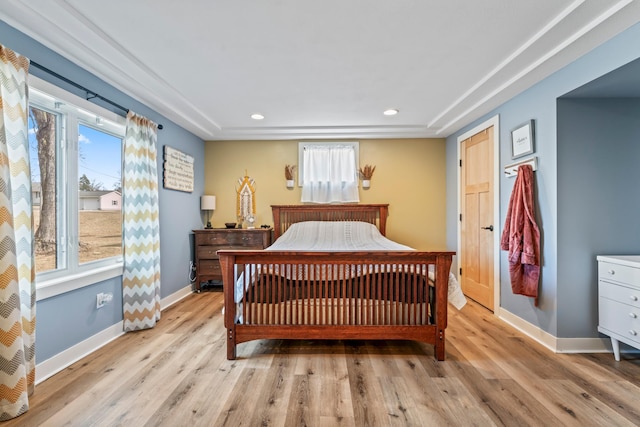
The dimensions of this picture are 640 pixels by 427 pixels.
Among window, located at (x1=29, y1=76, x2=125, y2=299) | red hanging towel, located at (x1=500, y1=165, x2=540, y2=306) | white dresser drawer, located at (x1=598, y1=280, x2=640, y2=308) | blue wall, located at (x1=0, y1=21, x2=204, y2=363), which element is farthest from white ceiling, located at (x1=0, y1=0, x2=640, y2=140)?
white dresser drawer, located at (x1=598, y1=280, x2=640, y2=308)

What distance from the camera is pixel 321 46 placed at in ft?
6.87

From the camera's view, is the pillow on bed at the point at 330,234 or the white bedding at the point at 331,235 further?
the pillow on bed at the point at 330,234

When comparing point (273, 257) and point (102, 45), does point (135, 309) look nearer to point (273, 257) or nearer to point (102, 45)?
point (273, 257)

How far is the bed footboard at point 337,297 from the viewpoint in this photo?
226 cm

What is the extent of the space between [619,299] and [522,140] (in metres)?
1.45

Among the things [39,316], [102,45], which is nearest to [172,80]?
[102,45]

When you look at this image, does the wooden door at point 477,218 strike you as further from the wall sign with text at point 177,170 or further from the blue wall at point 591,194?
the wall sign with text at point 177,170

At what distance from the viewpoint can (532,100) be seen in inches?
104

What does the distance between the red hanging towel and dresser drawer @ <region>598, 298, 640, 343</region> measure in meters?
0.43

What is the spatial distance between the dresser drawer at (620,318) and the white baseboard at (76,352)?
158 inches

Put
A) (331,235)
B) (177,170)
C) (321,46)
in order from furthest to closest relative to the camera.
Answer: (331,235) < (177,170) < (321,46)

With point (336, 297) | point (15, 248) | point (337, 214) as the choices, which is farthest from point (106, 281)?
point (337, 214)

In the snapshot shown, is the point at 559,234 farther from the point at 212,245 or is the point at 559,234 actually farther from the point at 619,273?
the point at 212,245

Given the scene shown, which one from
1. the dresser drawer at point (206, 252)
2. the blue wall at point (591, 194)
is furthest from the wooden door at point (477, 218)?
the dresser drawer at point (206, 252)
